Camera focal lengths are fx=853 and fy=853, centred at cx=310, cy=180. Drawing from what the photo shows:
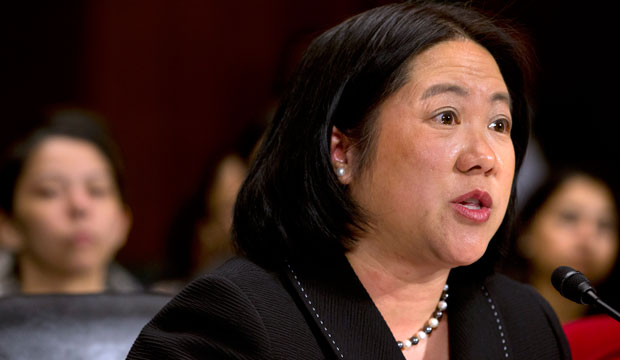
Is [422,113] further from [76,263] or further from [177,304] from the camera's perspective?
[76,263]

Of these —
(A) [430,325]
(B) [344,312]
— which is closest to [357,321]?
(B) [344,312]

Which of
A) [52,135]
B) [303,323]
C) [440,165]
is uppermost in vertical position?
[440,165]

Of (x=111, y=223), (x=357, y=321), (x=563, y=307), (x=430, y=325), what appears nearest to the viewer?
(x=357, y=321)

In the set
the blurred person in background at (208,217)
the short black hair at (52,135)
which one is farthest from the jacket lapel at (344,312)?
the blurred person in background at (208,217)

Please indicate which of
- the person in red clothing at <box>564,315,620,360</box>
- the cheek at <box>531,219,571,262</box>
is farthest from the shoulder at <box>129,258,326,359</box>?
the cheek at <box>531,219,571,262</box>

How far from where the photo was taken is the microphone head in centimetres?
130

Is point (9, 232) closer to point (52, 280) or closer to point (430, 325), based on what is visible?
point (52, 280)

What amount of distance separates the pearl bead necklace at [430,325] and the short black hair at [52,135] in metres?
1.49

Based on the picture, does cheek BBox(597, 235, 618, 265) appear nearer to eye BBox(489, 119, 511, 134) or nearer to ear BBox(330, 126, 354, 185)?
eye BBox(489, 119, 511, 134)

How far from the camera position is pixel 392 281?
145 centimetres

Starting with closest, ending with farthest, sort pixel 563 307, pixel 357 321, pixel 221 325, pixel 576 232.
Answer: pixel 221 325
pixel 357 321
pixel 563 307
pixel 576 232

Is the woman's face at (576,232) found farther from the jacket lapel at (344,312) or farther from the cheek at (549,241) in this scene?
the jacket lapel at (344,312)

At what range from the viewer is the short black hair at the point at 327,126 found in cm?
141

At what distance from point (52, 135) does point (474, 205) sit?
5.87ft
